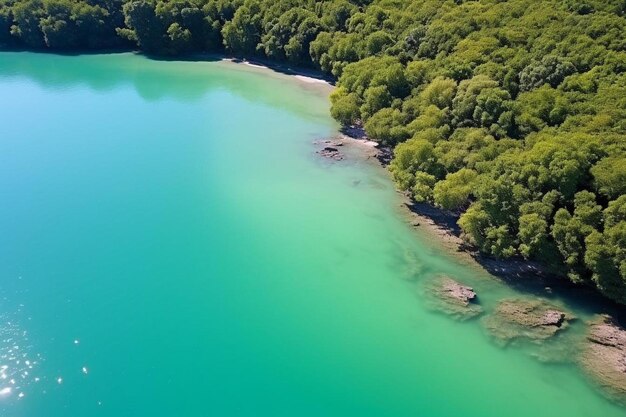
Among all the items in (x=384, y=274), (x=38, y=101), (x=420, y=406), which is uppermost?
(x=38, y=101)

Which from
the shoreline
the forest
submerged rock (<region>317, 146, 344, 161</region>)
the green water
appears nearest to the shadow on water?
the forest

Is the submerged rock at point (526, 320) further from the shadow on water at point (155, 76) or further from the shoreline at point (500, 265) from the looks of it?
the shadow on water at point (155, 76)

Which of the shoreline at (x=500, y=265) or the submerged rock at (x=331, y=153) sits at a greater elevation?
the submerged rock at (x=331, y=153)

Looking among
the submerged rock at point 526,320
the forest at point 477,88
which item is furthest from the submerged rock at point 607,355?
the forest at point 477,88

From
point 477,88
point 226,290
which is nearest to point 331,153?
point 477,88

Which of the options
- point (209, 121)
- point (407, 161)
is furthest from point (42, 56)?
point (407, 161)

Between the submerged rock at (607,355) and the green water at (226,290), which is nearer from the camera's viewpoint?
the green water at (226,290)

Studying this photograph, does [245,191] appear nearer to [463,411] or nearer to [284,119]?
[284,119]
